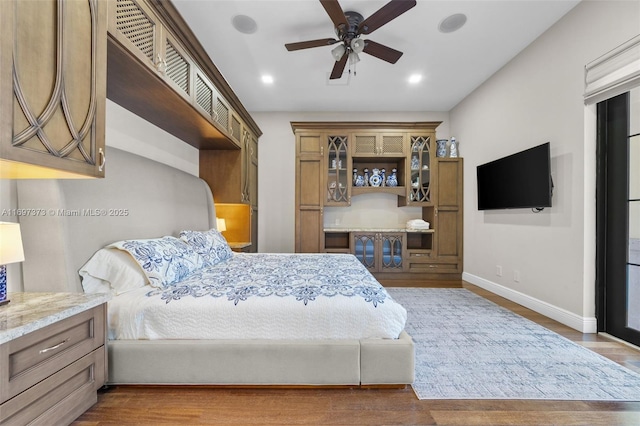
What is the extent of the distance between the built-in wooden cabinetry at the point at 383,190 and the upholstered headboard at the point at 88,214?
206cm

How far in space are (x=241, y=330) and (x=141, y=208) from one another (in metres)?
1.46

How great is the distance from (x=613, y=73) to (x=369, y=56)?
2.09 meters

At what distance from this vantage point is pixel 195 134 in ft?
10.5

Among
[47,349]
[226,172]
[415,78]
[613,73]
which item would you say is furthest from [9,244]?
[415,78]

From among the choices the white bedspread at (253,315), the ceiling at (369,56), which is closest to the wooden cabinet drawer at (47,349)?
the white bedspread at (253,315)

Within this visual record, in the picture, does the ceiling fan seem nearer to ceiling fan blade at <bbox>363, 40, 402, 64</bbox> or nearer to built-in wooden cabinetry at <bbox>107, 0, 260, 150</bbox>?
ceiling fan blade at <bbox>363, 40, 402, 64</bbox>

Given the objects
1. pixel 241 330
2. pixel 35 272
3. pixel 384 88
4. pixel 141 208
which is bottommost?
pixel 241 330

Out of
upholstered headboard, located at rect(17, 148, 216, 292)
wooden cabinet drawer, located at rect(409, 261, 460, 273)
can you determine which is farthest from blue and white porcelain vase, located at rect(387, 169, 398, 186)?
upholstered headboard, located at rect(17, 148, 216, 292)

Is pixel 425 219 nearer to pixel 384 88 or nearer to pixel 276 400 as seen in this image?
pixel 384 88

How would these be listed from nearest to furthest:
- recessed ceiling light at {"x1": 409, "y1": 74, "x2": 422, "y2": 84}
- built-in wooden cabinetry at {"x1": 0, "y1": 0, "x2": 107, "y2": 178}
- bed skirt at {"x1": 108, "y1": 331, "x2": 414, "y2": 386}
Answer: built-in wooden cabinetry at {"x1": 0, "y1": 0, "x2": 107, "y2": 178}, bed skirt at {"x1": 108, "y1": 331, "x2": 414, "y2": 386}, recessed ceiling light at {"x1": 409, "y1": 74, "x2": 422, "y2": 84}

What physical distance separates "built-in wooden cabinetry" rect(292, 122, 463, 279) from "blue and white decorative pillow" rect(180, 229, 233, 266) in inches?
63.2

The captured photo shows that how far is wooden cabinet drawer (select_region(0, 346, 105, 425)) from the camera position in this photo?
1053mm

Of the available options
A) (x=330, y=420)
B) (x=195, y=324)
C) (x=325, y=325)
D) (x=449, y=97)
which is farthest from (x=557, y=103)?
(x=195, y=324)

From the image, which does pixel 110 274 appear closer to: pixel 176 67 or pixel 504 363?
pixel 176 67
